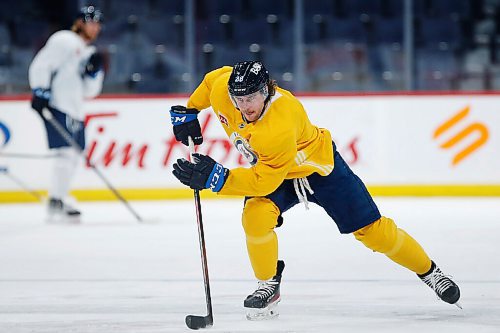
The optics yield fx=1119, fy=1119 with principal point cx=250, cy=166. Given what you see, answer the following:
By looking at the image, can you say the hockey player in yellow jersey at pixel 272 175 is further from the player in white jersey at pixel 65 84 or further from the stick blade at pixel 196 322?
the player in white jersey at pixel 65 84

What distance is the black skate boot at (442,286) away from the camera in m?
3.73

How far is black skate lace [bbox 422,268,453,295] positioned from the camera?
12.3 feet

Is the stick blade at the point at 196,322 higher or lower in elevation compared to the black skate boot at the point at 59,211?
higher

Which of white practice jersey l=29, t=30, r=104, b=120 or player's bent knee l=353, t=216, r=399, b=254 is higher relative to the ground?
player's bent knee l=353, t=216, r=399, b=254

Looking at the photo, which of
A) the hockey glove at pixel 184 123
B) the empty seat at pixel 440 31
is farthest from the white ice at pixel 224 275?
the empty seat at pixel 440 31

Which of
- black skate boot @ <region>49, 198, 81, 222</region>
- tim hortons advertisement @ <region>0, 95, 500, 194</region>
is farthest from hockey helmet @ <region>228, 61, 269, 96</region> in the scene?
tim hortons advertisement @ <region>0, 95, 500, 194</region>

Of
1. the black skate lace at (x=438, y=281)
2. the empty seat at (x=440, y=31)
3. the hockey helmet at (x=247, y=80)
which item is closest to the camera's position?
the hockey helmet at (x=247, y=80)

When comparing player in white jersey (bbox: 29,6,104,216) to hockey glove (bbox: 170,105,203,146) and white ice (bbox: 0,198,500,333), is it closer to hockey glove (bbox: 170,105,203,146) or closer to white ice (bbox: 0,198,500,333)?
white ice (bbox: 0,198,500,333)

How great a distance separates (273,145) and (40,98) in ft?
14.0

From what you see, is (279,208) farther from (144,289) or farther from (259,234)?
(144,289)

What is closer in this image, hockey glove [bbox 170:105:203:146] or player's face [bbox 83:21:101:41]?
hockey glove [bbox 170:105:203:146]

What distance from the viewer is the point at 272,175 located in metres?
3.37

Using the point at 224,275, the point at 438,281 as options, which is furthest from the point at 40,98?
the point at 438,281

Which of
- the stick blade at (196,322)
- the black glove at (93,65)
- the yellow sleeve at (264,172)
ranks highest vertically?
the yellow sleeve at (264,172)
